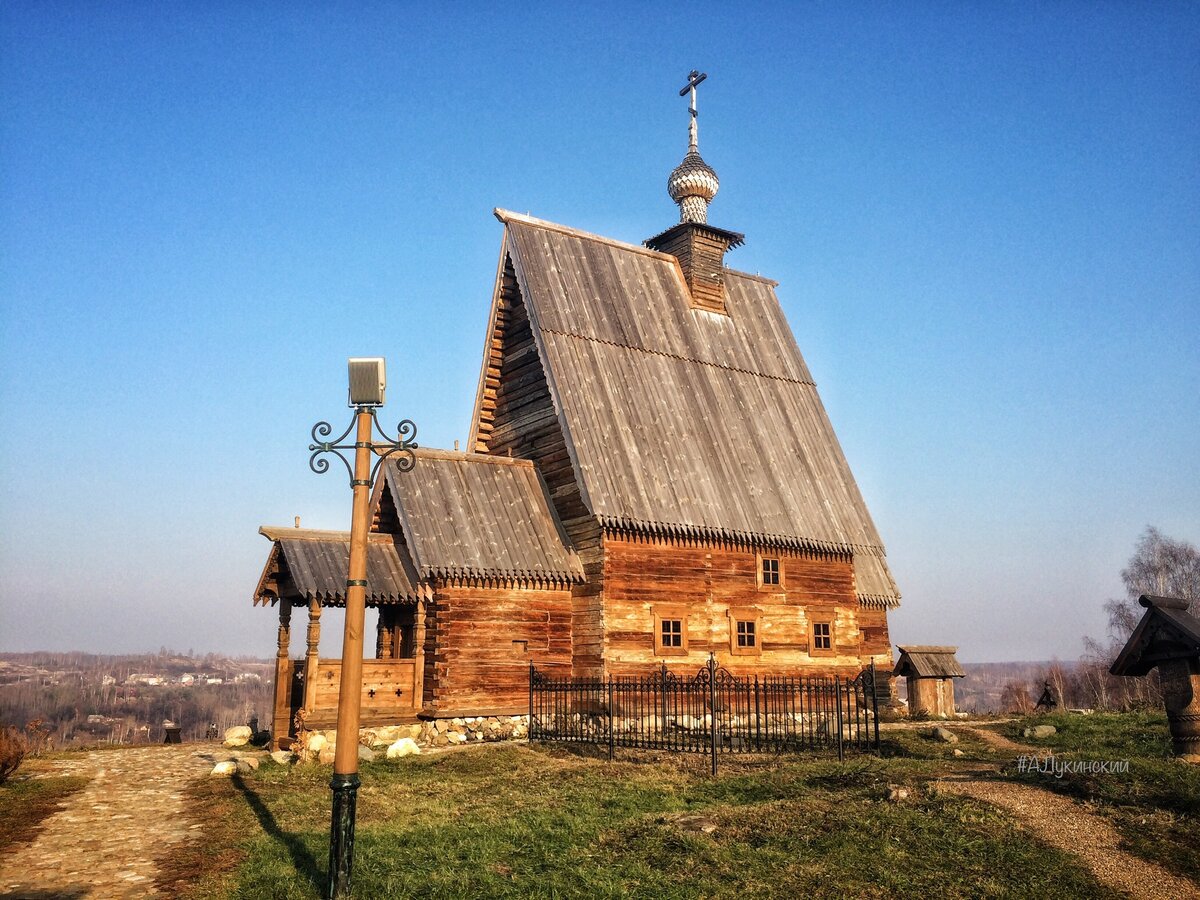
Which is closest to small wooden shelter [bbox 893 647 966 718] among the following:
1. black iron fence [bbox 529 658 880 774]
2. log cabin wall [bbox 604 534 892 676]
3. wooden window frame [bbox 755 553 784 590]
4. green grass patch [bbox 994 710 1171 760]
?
log cabin wall [bbox 604 534 892 676]

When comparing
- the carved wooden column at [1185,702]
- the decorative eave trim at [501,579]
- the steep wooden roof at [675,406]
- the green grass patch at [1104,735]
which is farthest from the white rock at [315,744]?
the carved wooden column at [1185,702]

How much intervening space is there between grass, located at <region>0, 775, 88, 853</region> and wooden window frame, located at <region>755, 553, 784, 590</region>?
1640 centimetres

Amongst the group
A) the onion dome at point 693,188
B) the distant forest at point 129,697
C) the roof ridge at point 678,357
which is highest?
the onion dome at point 693,188

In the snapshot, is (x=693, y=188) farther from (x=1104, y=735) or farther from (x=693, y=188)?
(x=1104, y=735)

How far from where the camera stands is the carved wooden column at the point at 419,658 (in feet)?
69.3

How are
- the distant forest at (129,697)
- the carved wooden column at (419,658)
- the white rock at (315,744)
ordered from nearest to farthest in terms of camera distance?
the white rock at (315,744)
the carved wooden column at (419,658)
the distant forest at (129,697)

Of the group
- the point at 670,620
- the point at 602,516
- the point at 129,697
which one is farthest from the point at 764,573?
the point at 129,697

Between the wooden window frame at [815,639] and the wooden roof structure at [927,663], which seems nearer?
the wooden window frame at [815,639]

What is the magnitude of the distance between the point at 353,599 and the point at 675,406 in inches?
730

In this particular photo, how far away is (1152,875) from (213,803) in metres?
11.8

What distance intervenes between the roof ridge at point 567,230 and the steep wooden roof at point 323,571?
10.6 metres

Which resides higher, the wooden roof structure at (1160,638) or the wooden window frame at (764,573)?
the wooden window frame at (764,573)

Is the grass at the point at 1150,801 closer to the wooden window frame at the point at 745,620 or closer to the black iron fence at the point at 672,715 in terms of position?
the black iron fence at the point at 672,715

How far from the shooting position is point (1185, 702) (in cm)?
1347
